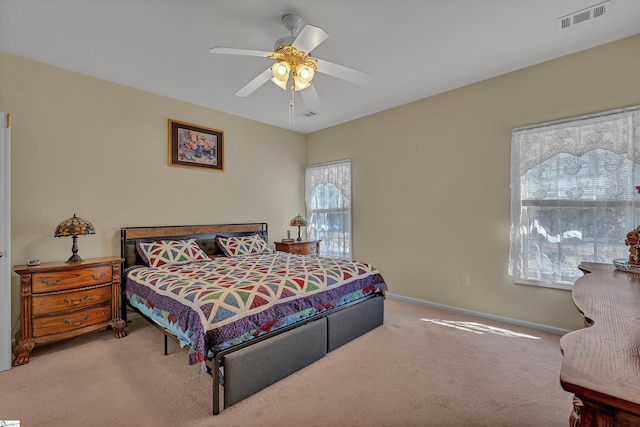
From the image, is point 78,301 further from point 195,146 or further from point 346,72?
point 346,72

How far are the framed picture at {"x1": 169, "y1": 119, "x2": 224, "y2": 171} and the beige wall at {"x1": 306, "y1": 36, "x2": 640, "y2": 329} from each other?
6.85 ft

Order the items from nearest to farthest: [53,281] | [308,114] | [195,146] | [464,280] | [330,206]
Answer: [53,281]
[464,280]
[195,146]
[308,114]
[330,206]

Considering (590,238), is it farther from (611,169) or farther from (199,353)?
(199,353)

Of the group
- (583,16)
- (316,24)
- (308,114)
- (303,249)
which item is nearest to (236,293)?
(316,24)

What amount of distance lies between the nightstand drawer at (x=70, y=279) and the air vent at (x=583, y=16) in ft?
15.2

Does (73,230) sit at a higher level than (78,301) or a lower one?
higher

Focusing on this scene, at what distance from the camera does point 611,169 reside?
2625 mm

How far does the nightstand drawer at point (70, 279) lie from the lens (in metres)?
2.52

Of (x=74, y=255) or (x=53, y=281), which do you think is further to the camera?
(x=74, y=255)

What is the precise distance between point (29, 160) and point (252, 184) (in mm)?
2597

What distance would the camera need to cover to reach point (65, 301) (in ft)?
8.67

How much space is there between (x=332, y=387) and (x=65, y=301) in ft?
8.25

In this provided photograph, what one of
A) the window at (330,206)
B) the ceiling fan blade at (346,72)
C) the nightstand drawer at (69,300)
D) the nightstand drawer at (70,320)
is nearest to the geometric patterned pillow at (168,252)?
the nightstand drawer at (69,300)

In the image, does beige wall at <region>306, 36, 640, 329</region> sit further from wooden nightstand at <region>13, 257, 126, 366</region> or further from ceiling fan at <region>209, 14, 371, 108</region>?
wooden nightstand at <region>13, 257, 126, 366</region>
